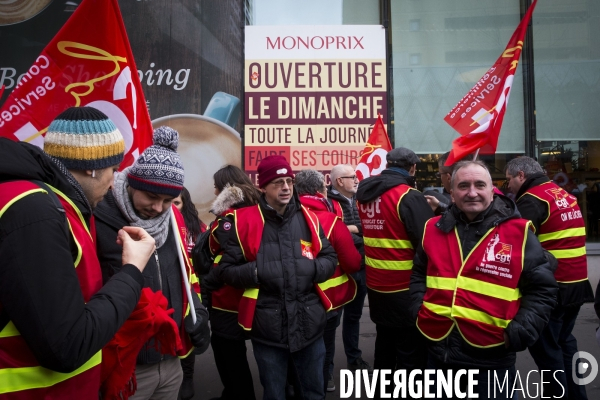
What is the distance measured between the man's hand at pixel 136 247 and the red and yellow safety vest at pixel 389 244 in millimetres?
Result: 2540

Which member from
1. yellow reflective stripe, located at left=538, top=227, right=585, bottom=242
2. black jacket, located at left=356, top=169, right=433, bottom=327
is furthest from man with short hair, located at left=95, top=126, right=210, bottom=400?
yellow reflective stripe, located at left=538, top=227, right=585, bottom=242

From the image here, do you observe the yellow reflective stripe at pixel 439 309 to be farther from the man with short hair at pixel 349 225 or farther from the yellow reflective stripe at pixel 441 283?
the man with short hair at pixel 349 225

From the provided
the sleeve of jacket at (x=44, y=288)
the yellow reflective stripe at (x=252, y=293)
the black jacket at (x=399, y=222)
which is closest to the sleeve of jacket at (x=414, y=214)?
the black jacket at (x=399, y=222)

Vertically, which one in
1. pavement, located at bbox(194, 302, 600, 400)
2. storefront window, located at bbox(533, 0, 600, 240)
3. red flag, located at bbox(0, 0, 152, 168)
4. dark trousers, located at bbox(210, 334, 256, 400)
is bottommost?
pavement, located at bbox(194, 302, 600, 400)

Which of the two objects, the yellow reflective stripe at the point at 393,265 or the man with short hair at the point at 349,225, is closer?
the yellow reflective stripe at the point at 393,265

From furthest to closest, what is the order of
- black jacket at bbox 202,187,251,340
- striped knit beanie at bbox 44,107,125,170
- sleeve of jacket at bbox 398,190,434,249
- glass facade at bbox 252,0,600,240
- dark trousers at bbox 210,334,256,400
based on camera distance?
glass facade at bbox 252,0,600,240 < sleeve of jacket at bbox 398,190,434,249 < dark trousers at bbox 210,334,256,400 < black jacket at bbox 202,187,251,340 < striped knit beanie at bbox 44,107,125,170

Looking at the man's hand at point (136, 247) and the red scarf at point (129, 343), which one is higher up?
the man's hand at point (136, 247)

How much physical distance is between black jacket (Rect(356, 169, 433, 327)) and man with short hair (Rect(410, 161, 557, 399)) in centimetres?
95

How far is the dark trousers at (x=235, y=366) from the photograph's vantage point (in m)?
3.75

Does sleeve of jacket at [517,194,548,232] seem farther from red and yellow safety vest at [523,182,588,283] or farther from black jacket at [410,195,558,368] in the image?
black jacket at [410,195,558,368]

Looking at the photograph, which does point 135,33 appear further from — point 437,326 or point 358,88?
point 437,326

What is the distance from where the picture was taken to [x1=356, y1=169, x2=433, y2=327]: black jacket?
13.0ft

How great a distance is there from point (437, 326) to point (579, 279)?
74.5 inches

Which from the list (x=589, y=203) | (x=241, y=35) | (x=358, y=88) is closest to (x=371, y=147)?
(x=358, y=88)
